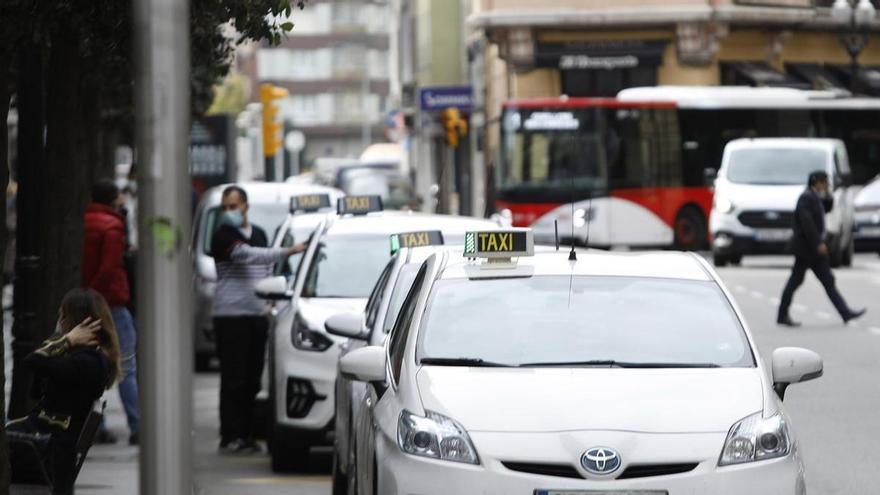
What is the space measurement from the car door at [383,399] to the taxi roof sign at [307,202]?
8531mm

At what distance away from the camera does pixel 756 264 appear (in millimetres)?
37469

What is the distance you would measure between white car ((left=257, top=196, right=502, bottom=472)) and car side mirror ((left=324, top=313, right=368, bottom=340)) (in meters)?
1.79

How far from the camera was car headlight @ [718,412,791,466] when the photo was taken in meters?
7.71

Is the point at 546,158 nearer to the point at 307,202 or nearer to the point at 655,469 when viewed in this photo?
the point at 307,202

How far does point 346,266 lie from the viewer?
47.3ft

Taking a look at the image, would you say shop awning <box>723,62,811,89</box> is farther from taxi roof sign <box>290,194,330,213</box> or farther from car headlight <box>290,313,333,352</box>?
car headlight <box>290,313,333,352</box>

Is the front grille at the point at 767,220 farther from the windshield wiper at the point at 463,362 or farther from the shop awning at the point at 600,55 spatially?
the windshield wiper at the point at 463,362

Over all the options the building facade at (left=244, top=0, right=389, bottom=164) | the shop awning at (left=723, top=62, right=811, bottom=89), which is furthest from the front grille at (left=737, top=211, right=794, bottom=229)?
the building facade at (left=244, top=0, right=389, bottom=164)

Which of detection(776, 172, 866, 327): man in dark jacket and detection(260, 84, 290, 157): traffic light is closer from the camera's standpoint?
detection(776, 172, 866, 327): man in dark jacket

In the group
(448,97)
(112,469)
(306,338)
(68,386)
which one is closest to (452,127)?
(448,97)

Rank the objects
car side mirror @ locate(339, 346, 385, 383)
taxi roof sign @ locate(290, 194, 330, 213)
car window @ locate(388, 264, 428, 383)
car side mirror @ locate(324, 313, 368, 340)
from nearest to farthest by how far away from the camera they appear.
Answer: car side mirror @ locate(339, 346, 385, 383)
car window @ locate(388, 264, 428, 383)
car side mirror @ locate(324, 313, 368, 340)
taxi roof sign @ locate(290, 194, 330, 213)

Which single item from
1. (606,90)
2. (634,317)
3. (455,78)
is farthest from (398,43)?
(634,317)

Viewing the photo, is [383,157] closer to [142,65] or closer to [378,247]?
[378,247]

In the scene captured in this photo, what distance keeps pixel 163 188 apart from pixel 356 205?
34.8ft
